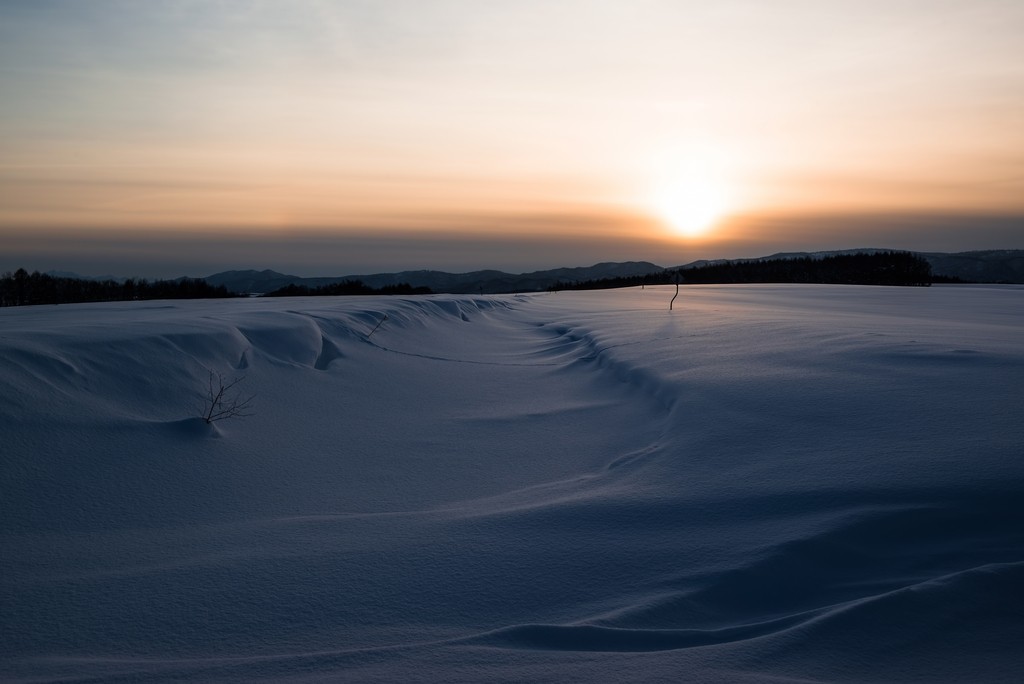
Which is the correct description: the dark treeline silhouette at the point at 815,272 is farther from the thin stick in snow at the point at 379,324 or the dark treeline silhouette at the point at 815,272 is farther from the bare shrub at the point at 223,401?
the bare shrub at the point at 223,401

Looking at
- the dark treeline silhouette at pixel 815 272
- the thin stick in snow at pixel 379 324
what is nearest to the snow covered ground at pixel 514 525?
the thin stick in snow at pixel 379 324

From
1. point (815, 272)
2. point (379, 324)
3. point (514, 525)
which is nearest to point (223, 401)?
point (514, 525)

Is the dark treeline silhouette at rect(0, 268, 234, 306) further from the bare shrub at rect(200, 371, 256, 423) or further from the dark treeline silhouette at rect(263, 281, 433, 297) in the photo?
the bare shrub at rect(200, 371, 256, 423)

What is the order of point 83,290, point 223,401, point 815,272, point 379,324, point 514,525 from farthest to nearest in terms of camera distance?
1. point 815,272
2. point 83,290
3. point 379,324
4. point 223,401
5. point 514,525

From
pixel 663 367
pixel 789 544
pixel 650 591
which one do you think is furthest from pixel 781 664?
pixel 663 367

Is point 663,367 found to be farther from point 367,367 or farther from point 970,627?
Answer: point 970,627

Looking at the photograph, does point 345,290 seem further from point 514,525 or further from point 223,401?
point 514,525
